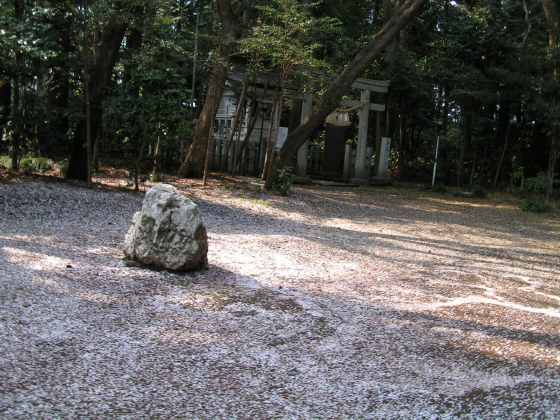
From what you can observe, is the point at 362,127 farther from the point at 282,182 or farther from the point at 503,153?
the point at 282,182

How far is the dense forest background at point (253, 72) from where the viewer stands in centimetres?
929

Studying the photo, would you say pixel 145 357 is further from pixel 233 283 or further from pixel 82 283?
pixel 233 283

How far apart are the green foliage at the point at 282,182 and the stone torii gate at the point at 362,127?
11.3 feet

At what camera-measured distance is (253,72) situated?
12.9 metres

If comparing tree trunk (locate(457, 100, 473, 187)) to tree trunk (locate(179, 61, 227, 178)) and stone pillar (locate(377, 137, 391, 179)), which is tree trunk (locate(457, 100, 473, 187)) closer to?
stone pillar (locate(377, 137, 391, 179))

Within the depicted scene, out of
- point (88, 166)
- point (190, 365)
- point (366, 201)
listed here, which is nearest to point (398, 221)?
point (366, 201)

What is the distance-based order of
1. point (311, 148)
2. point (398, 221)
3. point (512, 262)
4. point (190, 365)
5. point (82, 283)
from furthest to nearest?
point (311, 148)
point (398, 221)
point (512, 262)
point (82, 283)
point (190, 365)

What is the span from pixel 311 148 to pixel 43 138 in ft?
31.0

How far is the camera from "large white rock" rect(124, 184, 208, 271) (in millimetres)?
4977

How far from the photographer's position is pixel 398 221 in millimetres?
10211

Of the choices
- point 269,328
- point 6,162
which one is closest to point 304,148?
point 6,162

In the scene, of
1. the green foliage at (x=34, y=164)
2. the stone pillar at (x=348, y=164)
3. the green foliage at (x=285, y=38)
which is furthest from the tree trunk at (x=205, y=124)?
the stone pillar at (x=348, y=164)

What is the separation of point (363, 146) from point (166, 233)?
12143 mm

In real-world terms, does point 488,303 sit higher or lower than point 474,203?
lower
